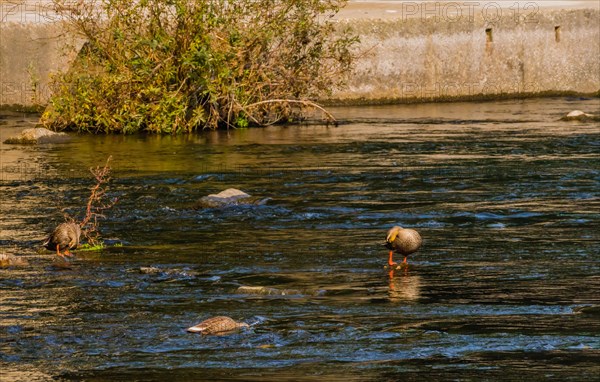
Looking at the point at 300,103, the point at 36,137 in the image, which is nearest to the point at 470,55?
the point at 300,103

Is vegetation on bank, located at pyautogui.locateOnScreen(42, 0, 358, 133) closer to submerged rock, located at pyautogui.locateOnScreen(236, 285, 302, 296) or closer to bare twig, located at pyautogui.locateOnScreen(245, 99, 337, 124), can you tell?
bare twig, located at pyautogui.locateOnScreen(245, 99, 337, 124)

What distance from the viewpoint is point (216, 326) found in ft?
29.3

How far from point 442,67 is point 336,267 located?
15.1 m

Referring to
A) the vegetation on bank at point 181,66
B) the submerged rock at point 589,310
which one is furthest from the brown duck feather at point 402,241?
the vegetation on bank at point 181,66

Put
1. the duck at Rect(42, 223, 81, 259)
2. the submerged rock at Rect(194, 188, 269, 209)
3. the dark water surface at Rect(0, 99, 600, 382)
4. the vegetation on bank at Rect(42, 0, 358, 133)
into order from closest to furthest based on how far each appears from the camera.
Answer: the dark water surface at Rect(0, 99, 600, 382)
the duck at Rect(42, 223, 81, 259)
the submerged rock at Rect(194, 188, 269, 209)
the vegetation on bank at Rect(42, 0, 358, 133)

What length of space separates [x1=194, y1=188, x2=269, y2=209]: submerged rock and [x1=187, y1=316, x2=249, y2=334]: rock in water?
559cm

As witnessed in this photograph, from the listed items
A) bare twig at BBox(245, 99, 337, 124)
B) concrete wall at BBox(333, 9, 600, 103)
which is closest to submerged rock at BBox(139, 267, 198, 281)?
bare twig at BBox(245, 99, 337, 124)

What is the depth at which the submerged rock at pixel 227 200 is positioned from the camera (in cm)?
1464

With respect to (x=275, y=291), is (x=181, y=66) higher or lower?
higher

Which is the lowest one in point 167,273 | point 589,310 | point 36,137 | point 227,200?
point 589,310

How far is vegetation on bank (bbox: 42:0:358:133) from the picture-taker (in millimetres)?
21656

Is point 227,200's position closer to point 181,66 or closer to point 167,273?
point 167,273

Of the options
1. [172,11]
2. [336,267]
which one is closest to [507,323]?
[336,267]

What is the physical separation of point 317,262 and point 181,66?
1066 centimetres
